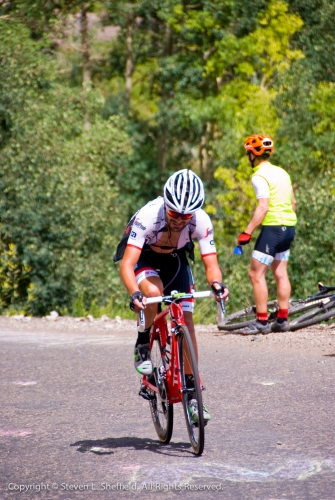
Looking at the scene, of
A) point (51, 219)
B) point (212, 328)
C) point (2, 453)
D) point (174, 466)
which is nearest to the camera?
point (174, 466)

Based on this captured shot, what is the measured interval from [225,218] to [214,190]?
159cm

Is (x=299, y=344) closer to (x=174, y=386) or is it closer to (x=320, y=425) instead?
(x=320, y=425)

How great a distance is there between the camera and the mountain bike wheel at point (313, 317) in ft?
35.3

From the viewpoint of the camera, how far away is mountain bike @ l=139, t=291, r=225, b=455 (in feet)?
17.4

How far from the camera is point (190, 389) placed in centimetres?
536

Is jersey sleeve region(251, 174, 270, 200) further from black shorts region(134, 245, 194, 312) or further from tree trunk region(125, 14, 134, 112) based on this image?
tree trunk region(125, 14, 134, 112)

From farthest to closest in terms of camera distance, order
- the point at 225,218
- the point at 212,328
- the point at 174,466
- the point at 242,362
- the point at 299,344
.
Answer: the point at 225,218, the point at 212,328, the point at 299,344, the point at 242,362, the point at 174,466

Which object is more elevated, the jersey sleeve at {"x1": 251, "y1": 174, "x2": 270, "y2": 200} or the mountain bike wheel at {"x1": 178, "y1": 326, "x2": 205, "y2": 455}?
the jersey sleeve at {"x1": 251, "y1": 174, "x2": 270, "y2": 200}

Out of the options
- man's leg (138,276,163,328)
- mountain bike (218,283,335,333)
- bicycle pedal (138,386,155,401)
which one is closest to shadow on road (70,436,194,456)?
bicycle pedal (138,386,155,401)

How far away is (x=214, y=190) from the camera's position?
129ft

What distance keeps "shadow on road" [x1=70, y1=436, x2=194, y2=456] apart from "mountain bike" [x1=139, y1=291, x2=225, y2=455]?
85 mm

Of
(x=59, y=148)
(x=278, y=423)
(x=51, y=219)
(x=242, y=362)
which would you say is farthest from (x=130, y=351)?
(x=59, y=148)

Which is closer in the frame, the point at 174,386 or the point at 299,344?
the point at 174,386

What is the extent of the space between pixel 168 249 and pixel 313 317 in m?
5.39
